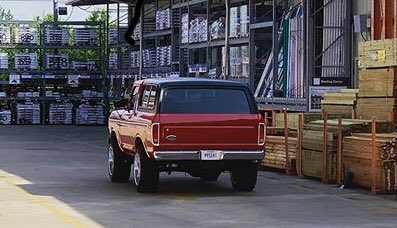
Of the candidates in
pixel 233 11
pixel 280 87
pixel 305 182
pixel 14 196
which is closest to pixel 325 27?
pixel 280 87

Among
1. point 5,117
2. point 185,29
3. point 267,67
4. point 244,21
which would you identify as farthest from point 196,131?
point 5,117

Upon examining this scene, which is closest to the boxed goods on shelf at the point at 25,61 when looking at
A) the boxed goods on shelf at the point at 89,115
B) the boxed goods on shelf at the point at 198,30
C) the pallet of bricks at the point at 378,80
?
the boxed goods on shelf at the point at 89,115

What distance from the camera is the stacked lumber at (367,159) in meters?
15.6

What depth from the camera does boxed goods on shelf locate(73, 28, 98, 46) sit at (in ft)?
158

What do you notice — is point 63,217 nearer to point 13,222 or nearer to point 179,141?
point 13,222

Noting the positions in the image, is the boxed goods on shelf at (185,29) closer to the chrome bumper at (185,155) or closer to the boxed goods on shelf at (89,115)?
the boxed goods on shelf at (89,115)

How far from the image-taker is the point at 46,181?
1753 cm

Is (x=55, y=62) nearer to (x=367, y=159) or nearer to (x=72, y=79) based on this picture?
(x=72, y=79)

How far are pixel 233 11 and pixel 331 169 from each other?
40.6 feet

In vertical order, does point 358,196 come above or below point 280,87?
below

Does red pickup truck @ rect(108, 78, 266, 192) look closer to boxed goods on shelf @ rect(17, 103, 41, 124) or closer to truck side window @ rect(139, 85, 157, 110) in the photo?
truck side window @ rect(139, 85, 157, 110)

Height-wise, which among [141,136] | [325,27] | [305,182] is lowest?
[305,182]

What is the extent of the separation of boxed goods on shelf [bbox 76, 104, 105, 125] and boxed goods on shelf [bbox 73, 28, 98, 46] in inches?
137

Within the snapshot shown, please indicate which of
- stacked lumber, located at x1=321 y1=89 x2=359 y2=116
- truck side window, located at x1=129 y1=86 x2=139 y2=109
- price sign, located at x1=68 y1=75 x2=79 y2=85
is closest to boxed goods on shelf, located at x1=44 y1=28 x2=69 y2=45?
price sign, located at x1=68 y1=75 x2=79 y2=85
